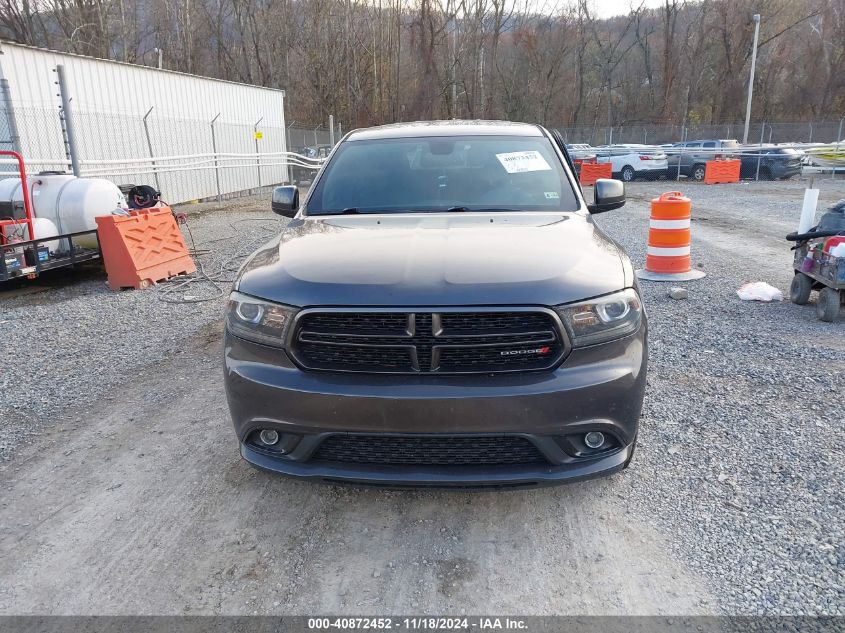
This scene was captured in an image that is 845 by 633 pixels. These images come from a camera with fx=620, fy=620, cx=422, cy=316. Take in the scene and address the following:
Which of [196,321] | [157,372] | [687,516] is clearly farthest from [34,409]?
[687,516]

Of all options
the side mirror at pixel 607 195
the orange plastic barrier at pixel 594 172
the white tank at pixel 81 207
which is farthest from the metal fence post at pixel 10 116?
the orange plastic barrier at pixel 594 172

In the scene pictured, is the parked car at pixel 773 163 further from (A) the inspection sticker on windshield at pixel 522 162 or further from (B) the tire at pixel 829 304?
(A) the inspection sticker on windshield at pixel 522 162

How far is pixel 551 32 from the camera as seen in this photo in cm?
5266

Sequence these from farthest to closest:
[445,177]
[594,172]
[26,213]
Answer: [594,172] → [26,213] → [445,177]

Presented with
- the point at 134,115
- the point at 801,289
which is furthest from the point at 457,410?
the point at 134,115

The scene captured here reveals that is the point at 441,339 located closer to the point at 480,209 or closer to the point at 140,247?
the point at 480,209

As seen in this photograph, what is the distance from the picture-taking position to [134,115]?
16.8 meters

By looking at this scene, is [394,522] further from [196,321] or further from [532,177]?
[196,321]

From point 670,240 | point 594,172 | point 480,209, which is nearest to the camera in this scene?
point 480,209

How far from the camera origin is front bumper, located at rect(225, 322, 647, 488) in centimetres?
248

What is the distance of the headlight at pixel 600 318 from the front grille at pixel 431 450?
19.8 inches

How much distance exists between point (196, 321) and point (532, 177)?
3867mm

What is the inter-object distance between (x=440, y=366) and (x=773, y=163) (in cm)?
2652

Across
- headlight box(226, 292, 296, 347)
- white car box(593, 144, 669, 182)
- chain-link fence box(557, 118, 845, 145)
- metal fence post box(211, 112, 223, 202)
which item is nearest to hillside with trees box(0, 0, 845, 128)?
chain-link fence box(557, 118, 845, 145)
